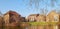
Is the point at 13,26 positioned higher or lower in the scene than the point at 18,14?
lower

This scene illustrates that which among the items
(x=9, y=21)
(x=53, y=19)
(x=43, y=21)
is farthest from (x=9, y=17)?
(x=53, y=19)

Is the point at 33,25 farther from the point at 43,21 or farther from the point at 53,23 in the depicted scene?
the point at 53,23

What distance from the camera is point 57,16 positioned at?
269 inches

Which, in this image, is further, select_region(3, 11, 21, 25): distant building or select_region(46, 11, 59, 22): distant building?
select_region(46, 11, 59, 22): distant building

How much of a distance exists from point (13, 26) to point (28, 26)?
0.57 m

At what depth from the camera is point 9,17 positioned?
6.40m

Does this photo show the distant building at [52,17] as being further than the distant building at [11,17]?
Yes

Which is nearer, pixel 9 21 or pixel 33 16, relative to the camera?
pixel 9 21

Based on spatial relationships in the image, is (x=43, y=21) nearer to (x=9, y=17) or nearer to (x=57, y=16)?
(x=57, y=16)

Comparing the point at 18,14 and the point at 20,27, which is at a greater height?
the point at 18,14

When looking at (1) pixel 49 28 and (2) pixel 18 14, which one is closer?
(2) pixel 18 14

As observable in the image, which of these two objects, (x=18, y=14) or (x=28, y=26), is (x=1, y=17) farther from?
(x=28, y=26)

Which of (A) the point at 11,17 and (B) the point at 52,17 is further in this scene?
(B) the point at 52,17

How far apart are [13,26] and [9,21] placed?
0.36 m
